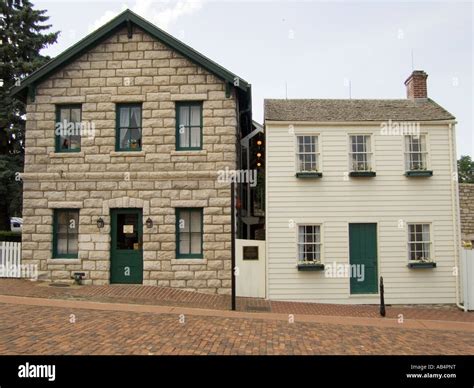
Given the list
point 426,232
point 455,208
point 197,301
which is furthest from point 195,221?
point 455,208

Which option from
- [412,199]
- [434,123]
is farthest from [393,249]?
[434,123]

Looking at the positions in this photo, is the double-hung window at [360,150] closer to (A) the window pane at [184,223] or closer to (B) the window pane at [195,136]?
(B) the window pane at [195,136]

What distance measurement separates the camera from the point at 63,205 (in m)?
13.1

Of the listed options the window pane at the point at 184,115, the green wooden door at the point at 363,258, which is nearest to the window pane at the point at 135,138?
the window pane at the point at 184,115

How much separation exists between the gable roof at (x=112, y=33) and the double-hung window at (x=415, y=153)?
5886mm

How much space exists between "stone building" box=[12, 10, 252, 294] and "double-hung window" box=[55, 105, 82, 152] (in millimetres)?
35

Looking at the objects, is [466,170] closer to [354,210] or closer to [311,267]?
[354,210]

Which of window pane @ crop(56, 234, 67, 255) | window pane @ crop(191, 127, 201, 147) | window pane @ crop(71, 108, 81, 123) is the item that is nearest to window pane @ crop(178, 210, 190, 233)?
window pane @ crop(191, 127, 201, 147)

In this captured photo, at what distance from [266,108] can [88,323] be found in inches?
368

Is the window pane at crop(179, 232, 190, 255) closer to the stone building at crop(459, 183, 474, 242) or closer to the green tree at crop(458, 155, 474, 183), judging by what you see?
the stone building at crop(459, 183, 474, 242)

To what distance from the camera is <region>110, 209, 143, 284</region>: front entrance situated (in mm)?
12938

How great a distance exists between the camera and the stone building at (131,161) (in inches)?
505

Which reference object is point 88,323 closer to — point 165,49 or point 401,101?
point 165,49

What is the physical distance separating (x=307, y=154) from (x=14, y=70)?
50.7ft
